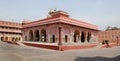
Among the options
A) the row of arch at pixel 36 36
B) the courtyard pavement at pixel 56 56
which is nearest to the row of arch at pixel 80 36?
the row of arch at pixel 36 36

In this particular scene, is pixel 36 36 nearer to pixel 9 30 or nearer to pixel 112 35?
pixel 9 30

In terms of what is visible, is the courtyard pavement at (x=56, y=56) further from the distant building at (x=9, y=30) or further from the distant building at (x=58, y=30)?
the distant building at (x=9, y=30)

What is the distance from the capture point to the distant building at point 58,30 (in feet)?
92.4

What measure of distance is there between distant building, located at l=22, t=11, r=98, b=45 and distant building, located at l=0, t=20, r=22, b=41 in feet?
53.7

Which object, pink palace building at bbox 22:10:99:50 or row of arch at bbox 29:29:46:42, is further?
row of arch at bbox 29:29:46:42

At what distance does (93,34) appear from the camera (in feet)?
129

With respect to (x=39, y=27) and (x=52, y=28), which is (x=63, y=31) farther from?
(x=39, y=27)

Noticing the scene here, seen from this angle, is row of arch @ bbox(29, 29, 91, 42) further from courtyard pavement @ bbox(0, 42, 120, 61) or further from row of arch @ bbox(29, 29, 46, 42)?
courtyard pavement @ bbox(0, 42, 120, 61)

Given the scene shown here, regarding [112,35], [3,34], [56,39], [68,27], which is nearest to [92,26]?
[68,27]

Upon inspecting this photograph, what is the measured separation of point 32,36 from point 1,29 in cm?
1955

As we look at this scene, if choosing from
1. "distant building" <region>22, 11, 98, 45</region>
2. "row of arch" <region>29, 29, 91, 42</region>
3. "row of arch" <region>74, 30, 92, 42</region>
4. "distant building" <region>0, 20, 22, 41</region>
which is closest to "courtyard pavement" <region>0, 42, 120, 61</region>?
"distant building" <region>22, 11, 98, 45</region>

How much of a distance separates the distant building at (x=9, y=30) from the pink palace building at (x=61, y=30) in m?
16.4

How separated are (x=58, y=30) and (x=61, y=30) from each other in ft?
2.24

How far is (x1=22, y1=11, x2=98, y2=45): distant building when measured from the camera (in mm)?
28172
